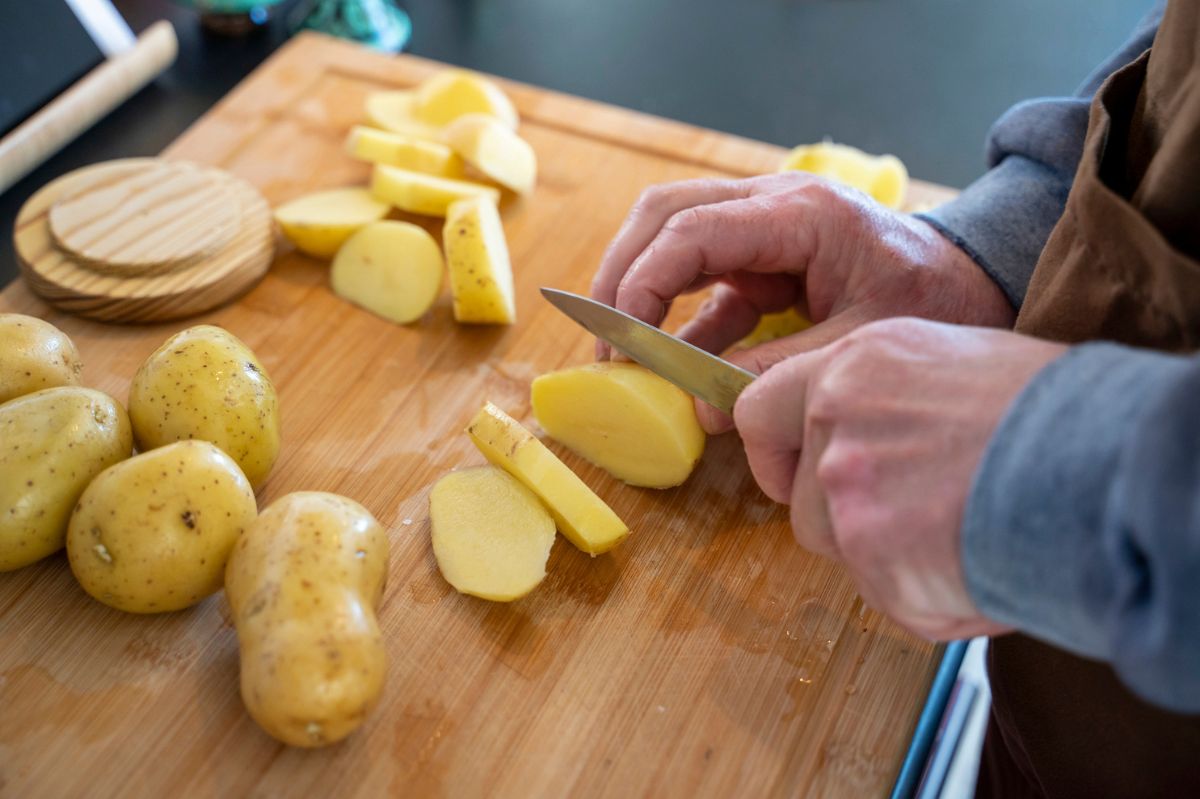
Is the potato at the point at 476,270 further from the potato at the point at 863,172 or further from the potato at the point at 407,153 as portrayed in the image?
the potato at the point at 863,172

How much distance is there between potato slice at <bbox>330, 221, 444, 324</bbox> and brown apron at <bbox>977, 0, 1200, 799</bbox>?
993 millimetres

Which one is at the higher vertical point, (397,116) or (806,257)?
(806,257)

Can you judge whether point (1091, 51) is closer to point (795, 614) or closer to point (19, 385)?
point (795, 614)

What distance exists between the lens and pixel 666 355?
134cm

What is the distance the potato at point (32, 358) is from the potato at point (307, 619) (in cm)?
44

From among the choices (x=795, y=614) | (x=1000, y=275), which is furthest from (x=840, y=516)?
(x=1000, y=275)

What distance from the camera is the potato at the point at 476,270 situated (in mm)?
1596

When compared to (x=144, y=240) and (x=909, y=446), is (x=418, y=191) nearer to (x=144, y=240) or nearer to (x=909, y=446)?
(x=144, y=240)

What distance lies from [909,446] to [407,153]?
133 centimetres

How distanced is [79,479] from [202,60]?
1.47m

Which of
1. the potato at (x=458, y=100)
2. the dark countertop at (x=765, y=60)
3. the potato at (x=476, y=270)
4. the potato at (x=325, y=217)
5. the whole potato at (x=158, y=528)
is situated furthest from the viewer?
the dark countertop at (x=765, y=60)

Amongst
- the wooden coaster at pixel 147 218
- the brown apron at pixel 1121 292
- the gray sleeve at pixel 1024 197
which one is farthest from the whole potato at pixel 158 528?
the gray sleeve at pixel 1024 197

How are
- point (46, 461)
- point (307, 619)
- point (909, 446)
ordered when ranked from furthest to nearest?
1. point (46, 461)
2. point (307, 619)
3. point (909, 446)

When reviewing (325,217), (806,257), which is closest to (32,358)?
(325,217)
